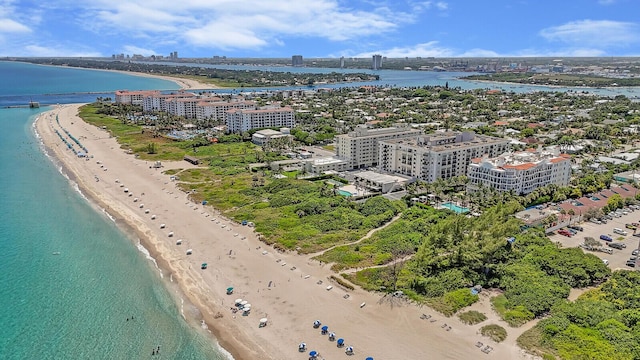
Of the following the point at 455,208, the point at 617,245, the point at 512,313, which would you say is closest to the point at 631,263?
A: the point at 617,245

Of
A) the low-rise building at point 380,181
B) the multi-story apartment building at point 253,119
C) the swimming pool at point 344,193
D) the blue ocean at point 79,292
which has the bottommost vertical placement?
the blue ocean at point 79,292

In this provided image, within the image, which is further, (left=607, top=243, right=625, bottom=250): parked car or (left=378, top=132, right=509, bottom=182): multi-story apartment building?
(left=378, top=132, right=509, bottom=182): multi-story apartment building

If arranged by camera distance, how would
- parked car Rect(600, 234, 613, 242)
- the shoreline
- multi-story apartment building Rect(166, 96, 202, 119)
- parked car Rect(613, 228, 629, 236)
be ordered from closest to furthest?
the shoreline, parked car Rect(600, 234, 613, 242), parked car Rect(613, 228, 629, 236), multi-story apartment building Rect(166, 96, 202, 119)

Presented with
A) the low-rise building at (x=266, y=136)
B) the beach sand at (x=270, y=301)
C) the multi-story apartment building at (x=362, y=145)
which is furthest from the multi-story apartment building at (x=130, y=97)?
the beach sand at (x=270, y=301)

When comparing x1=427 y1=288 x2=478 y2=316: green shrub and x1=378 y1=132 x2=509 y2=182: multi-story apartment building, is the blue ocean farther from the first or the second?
x1=378 y1=132 x2=509 y2=182: multi-story apartment building

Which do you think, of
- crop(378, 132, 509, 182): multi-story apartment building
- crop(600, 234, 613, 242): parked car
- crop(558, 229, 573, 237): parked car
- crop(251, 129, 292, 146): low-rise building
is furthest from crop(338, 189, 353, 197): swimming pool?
crop(251, 129, 292, 146): low-rise building

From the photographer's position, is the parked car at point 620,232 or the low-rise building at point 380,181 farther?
the low-rise building at point 380,181

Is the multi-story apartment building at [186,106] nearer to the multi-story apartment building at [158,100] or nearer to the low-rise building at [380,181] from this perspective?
the multi-story apartment building at [158,100]
